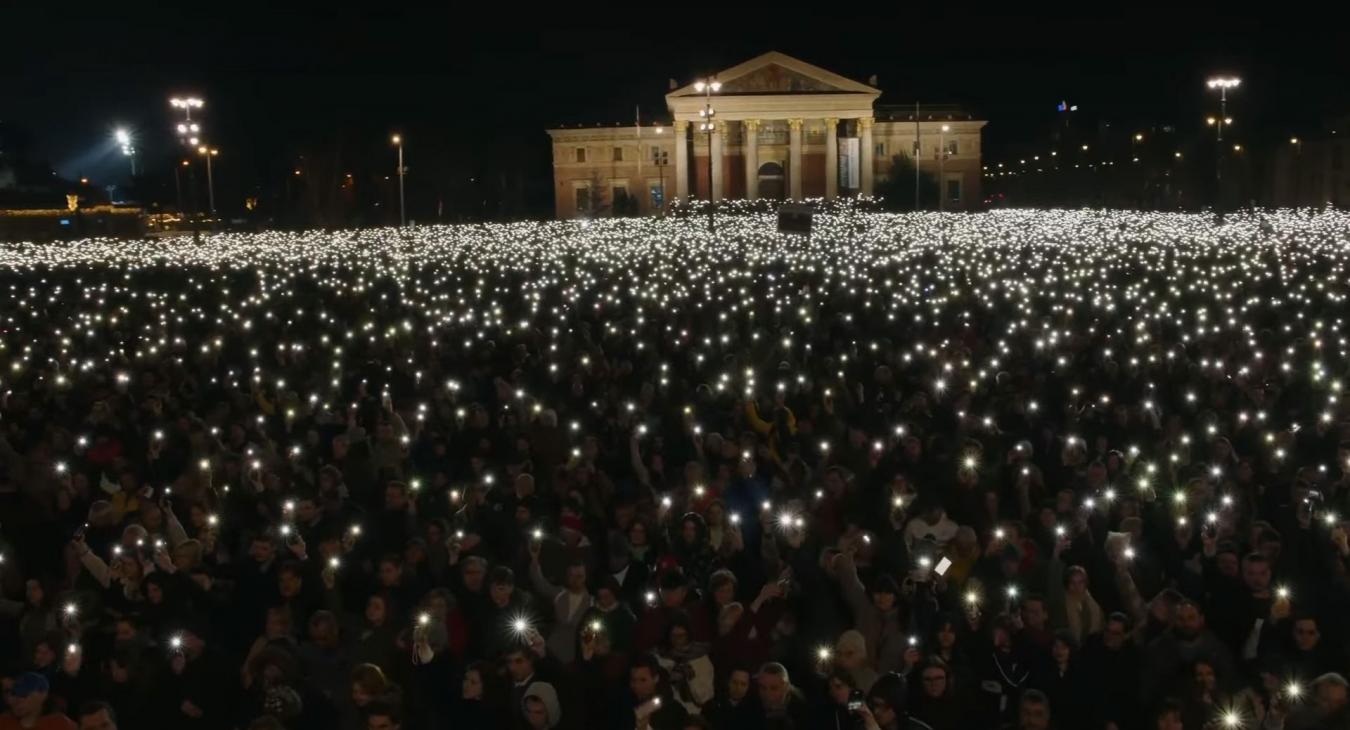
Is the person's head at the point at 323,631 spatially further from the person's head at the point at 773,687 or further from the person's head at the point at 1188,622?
the person's head at the point at 1188,622

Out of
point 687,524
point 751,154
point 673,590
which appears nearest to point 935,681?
point 673,590

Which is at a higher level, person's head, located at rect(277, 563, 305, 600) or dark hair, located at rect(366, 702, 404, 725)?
person's head, located at rect(277, 563, 305, 600)

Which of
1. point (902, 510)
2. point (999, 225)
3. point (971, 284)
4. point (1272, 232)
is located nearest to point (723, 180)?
point (999, 225)

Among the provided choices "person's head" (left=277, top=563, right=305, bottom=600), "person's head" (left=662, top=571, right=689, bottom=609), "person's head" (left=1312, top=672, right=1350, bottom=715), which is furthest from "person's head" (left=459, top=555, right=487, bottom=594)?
"person's head" (left=1312, top=672, right=1350, bottom=715)

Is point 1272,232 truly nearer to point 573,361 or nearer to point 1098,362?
point 1098,362

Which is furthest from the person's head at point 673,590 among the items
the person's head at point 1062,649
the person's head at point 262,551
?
the person's head at point 262,551

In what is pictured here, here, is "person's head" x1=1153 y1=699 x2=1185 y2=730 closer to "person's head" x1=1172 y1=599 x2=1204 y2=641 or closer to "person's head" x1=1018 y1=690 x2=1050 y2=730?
"person's head" x1=1018 y1=690 x2=1050 y2=730

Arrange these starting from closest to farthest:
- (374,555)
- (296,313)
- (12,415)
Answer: (374,555)
(12,415)
(296,313)
